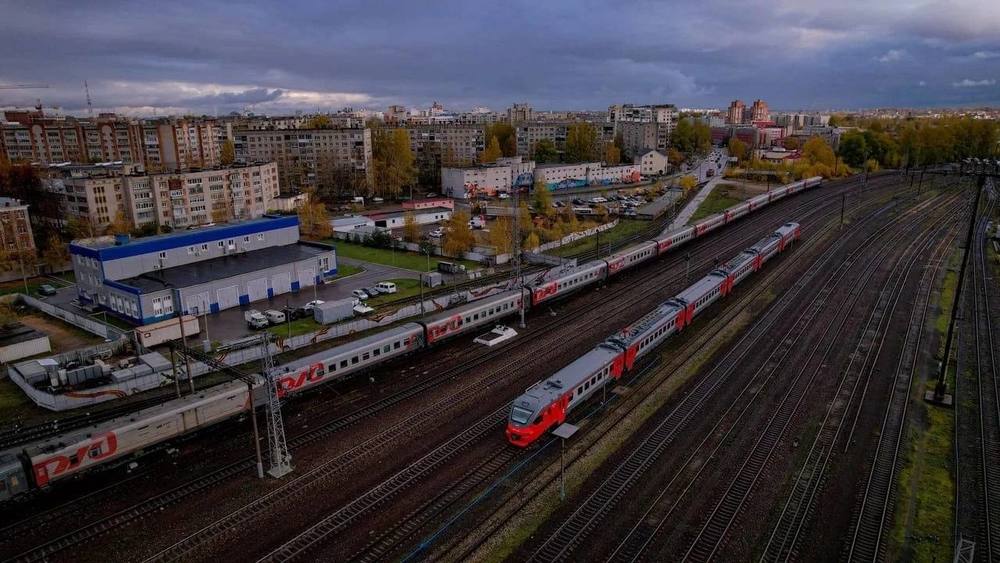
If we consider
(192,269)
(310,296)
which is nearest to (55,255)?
(192,269)

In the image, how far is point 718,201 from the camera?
79375 millimetres

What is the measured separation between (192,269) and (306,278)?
7455mm

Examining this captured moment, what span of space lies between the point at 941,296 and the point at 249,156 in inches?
3344

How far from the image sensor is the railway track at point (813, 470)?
1590 cm

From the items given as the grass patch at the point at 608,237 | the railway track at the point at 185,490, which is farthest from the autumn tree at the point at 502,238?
the railway track at the point at 185,490

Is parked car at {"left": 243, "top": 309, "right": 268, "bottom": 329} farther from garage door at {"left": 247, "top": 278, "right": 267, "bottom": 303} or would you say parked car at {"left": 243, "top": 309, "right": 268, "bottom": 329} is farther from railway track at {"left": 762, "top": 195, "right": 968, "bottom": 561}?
railway track at {"left": 762, "top": 195, "right": 968, "bottom": 561}

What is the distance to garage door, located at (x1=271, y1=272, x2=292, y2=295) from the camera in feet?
135

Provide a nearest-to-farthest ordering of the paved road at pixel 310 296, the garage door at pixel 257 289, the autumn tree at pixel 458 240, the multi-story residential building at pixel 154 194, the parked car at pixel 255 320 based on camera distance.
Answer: the parked car at pixel 255 320
the paved road at pixel 310 296
the garage door at pixel 257 289
the autumn tree at pixel 458 240
the multi-story residential building at pixel 154 194

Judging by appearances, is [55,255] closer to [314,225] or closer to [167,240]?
[167,240]

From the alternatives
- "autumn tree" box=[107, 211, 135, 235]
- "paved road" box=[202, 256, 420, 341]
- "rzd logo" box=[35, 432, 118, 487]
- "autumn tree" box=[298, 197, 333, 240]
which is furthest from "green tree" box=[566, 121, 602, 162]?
"rzd logo" box=[35, 432, 118, 487]

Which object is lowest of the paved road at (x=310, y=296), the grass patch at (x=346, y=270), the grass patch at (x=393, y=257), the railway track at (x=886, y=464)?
the railway track at (x=886, y=464)

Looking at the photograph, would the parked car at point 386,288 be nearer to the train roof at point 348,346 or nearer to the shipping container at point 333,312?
the shipping container at point 333,312

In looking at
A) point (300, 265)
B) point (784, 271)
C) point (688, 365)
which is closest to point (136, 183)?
point (300, 265)

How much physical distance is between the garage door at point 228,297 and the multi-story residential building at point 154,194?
2546 centimetres
